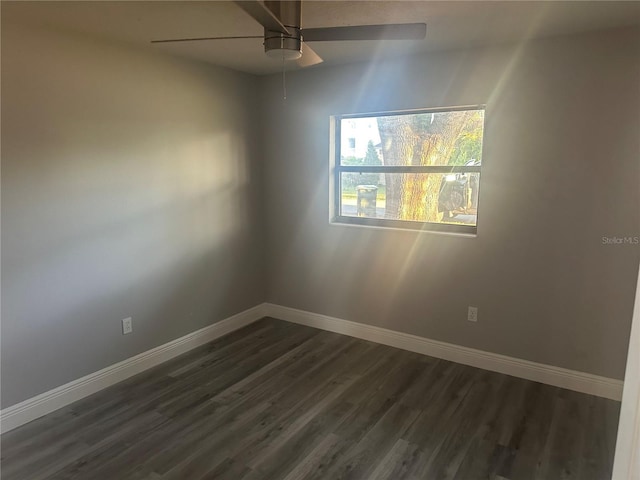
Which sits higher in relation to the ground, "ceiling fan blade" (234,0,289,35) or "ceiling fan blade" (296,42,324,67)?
"ceiling fan blade" (296,42,324,67)

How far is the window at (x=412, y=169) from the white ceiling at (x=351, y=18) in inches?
24.7

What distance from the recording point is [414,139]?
11.3 feet

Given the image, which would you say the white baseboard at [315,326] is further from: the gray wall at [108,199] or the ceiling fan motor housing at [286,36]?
the ceiling fan motor housing at [286,36]

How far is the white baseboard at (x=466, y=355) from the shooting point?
2.88m

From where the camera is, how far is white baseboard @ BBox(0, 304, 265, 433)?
8.46ft

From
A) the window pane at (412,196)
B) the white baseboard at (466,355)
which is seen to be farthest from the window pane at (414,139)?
the white baseboard at (466,355)

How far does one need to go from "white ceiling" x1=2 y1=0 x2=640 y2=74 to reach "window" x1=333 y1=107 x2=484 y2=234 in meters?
0.63

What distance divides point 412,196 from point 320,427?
194 centimetres

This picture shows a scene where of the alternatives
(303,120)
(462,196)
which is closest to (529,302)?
(462,196)

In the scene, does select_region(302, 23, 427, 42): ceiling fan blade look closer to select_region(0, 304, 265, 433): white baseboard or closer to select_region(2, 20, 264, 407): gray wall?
select_region(2, 20, 264, 407): gray wall

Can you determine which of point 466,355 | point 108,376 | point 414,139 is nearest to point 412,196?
point 414,139

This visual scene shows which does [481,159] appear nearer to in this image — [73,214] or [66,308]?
[73,214]

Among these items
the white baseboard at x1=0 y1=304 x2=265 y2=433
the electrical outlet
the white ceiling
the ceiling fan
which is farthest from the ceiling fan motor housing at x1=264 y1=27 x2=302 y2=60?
the white baseboard at x1=0 y1=304 x2=265 y2=433

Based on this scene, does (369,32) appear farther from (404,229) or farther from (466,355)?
(466,355)
